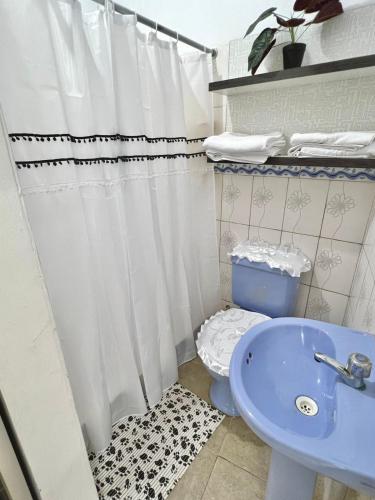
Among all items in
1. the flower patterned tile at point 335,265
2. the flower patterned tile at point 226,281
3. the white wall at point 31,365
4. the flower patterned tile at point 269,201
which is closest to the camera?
the white wall at point 31,365

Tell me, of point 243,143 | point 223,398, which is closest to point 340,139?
point 243,143

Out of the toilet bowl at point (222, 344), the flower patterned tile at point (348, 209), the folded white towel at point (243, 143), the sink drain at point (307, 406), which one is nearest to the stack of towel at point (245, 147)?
the folded white towel at point (243, 143)

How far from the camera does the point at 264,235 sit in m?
1.43

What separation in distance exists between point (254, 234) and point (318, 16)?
0.93 metres

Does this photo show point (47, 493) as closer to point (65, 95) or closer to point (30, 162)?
point (30, 162)

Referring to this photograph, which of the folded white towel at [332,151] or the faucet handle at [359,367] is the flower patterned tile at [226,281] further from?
the faucet handle at [359,367]

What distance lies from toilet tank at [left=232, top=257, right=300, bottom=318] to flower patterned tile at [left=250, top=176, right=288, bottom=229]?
243 mm

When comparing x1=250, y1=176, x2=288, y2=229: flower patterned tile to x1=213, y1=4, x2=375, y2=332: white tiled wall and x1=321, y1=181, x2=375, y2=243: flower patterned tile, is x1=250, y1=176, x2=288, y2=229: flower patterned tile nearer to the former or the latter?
x1=213, y1=4, x2=375, y2=332: white tiled wall

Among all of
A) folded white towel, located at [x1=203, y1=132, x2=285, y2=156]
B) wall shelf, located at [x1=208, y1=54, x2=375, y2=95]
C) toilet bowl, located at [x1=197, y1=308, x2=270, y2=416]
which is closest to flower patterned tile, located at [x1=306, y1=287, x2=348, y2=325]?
toilet bowl, located at [x1=197, y1=308, x2=270, y2=416]

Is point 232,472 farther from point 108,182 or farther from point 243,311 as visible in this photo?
point 108,182

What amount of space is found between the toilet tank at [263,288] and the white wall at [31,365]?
98 cm

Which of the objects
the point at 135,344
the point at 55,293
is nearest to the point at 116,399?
the point at 135,344

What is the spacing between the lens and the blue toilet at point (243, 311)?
1.25 meters

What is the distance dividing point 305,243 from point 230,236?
0.43m
